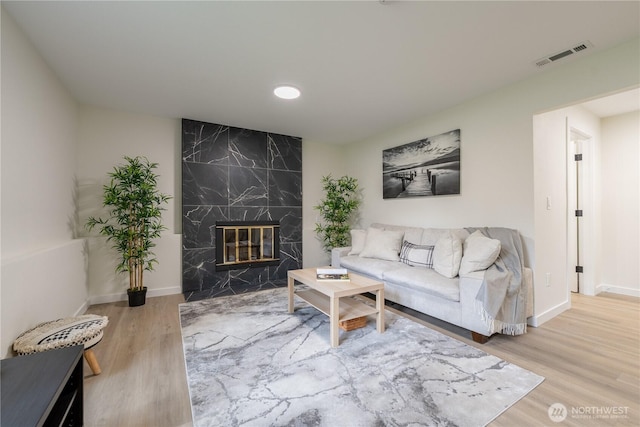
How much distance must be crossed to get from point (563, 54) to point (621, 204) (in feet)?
8.76

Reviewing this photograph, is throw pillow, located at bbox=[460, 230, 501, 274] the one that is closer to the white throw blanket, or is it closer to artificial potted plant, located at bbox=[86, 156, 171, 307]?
the white throw blanket

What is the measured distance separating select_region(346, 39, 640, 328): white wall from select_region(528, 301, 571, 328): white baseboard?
2.2 inches

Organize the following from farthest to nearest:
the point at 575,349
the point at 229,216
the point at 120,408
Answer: the point at 229,216, the point at 575,349, the point at 120,408

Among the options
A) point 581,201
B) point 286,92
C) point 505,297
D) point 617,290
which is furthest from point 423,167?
point 617,290

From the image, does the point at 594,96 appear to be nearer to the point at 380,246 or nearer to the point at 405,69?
the point at 405,69

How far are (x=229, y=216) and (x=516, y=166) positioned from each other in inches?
143

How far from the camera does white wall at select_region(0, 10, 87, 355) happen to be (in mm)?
1691

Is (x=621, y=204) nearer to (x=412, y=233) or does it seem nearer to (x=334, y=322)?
(x=412, y=233)

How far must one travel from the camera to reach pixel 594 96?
2.25 m

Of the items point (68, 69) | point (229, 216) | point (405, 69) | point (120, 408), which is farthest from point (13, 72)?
point (405, 69)

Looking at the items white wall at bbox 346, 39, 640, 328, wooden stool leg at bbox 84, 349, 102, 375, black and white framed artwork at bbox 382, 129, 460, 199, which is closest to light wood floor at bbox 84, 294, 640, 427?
wooden stool leg at bbox 84, 349, 102, 375

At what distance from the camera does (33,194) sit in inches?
81.4

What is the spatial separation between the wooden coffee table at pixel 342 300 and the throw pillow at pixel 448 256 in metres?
0.74

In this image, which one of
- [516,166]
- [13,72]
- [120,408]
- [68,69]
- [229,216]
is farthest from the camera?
[229,216]
